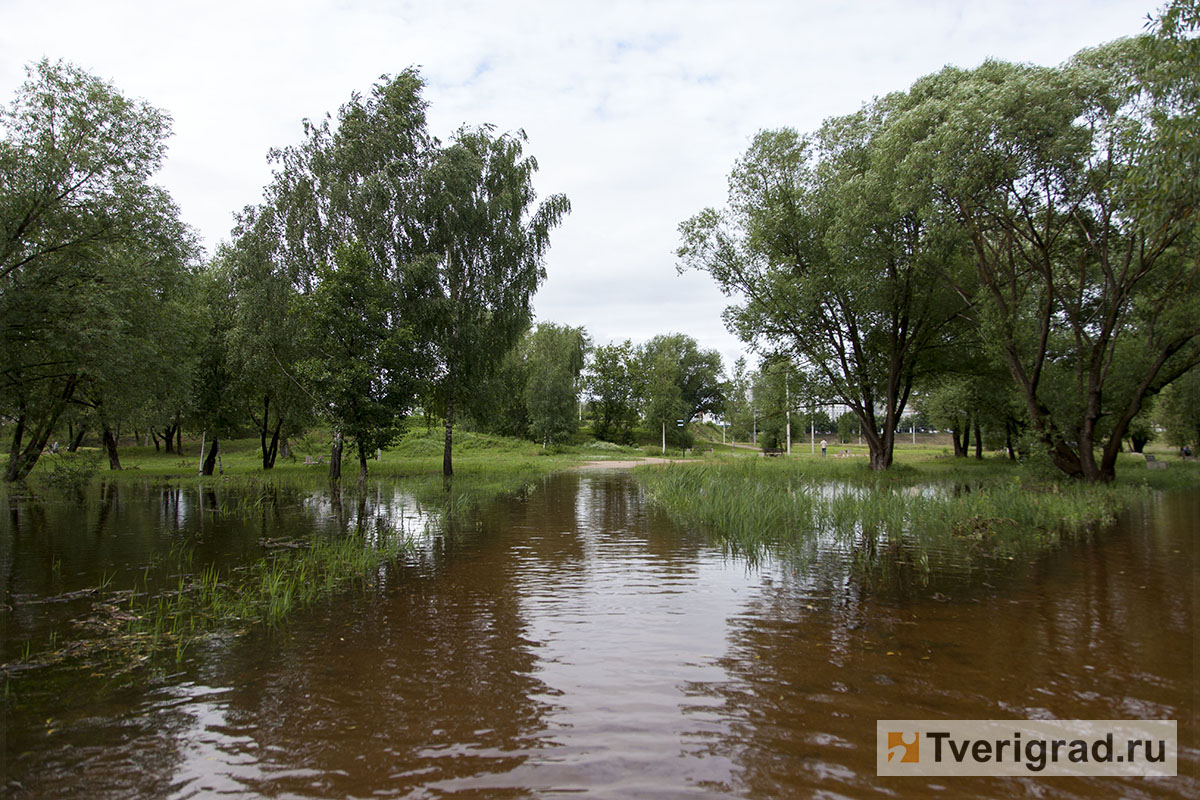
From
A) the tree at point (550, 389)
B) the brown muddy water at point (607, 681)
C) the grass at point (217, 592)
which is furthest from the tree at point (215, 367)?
the tree at point (550, 389)

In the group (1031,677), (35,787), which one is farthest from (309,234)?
(1031,677)

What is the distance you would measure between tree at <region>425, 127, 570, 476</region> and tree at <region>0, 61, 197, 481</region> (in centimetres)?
902

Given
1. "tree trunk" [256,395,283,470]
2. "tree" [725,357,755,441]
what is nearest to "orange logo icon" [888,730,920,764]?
"tree trunk" [256,395,283,470]

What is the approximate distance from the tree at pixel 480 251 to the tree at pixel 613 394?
137 feet

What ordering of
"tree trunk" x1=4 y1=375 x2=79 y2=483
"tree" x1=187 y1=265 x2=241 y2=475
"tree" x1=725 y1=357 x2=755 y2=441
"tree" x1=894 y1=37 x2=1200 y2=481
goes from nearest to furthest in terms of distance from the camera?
"tree" x1=894 y1=37 x2=1200 y2=481 → "tree trunk" x1=4 y1=375 x2=79 y2=483 → "tree" x1=187 y1=265 x2=241 y2=475 → "tree" x1=725 y1=357 x2=755 y2=441

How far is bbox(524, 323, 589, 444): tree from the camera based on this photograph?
54.6 meters

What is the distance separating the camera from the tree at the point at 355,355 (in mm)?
20156

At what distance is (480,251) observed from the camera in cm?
2700

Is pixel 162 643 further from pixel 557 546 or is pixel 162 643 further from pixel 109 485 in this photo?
pixel 109 485

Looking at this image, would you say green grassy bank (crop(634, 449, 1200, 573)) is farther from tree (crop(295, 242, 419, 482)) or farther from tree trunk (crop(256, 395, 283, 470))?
tree trunk (crop(256, 395, 283, 470))

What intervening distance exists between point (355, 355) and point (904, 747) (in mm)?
20045

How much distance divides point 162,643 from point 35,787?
2664 millimetres

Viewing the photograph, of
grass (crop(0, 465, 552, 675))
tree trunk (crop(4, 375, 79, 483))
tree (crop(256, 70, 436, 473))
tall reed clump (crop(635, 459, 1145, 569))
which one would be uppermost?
tree (crop(256, 70, 436, 473))

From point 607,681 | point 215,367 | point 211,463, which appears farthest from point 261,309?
point 607,681
